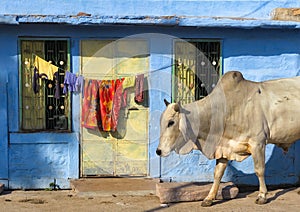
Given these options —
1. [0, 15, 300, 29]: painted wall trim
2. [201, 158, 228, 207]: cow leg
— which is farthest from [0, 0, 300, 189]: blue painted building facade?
[201, 158, 228, 207]: cow leg

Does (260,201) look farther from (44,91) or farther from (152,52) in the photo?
(44,91)

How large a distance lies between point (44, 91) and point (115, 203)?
203cm

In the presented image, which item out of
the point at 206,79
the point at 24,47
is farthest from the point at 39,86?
the point at 206,79

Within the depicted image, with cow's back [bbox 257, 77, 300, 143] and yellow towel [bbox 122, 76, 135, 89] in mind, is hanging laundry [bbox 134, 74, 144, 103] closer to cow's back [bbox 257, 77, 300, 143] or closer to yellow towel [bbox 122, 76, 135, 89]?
yellow towel [bbox 122, 76, 135, 89]

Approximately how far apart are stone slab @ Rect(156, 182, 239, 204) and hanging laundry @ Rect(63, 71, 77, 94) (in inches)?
74.5

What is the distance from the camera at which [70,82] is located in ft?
23.2

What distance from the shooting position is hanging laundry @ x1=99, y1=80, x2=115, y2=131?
23.6 feet

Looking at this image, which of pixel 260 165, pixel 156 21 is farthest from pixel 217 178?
pixel 156 21

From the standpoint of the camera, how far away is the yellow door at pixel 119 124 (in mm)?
7204

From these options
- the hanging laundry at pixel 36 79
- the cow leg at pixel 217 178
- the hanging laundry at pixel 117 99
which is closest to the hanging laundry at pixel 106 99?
the hanging laundry at pixel 117 99

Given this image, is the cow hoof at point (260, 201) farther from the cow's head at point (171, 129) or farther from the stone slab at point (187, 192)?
the cow's head at point (171, 129)

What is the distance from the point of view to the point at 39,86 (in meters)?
7.16

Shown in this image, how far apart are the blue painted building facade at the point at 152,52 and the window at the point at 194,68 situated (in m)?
0.12

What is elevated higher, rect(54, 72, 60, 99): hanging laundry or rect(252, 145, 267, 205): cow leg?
rect(54, 72, 60, 99): hanging laundry
